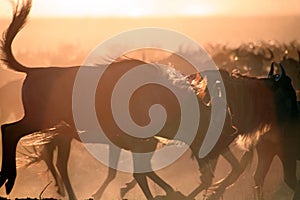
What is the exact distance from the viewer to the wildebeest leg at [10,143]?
2.55 meters

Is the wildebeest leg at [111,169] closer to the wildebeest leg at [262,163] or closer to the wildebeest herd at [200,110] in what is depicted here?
the wildebeest herd at [200,110]

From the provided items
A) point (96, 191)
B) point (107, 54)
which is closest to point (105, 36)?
point (107, 54)

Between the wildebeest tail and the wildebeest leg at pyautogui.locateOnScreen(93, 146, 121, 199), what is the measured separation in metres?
0.36

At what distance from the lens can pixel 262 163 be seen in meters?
2.56

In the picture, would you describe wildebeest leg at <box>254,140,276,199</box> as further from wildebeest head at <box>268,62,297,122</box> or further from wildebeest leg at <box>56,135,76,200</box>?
wildebeest leg at <box>56,135,76,200</box>

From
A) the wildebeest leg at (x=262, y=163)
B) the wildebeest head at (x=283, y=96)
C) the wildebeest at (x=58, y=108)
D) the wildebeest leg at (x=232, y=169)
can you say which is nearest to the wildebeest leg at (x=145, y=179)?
the wildebeest at (x=58, y=108)

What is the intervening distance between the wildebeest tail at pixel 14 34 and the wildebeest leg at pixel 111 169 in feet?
1.17

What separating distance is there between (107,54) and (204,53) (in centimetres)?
29

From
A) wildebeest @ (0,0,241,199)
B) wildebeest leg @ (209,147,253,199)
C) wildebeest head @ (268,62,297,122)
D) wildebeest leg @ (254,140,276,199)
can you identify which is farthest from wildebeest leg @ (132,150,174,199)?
wildebeest head @ (268,62,297,122)

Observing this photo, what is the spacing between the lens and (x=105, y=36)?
2559 mm

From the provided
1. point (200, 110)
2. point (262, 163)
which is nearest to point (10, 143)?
point (200, 110)

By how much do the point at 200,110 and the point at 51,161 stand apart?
1.55ft

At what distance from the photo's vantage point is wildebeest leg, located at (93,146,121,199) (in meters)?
2.55

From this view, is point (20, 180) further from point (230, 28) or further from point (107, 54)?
point (230, 28)
